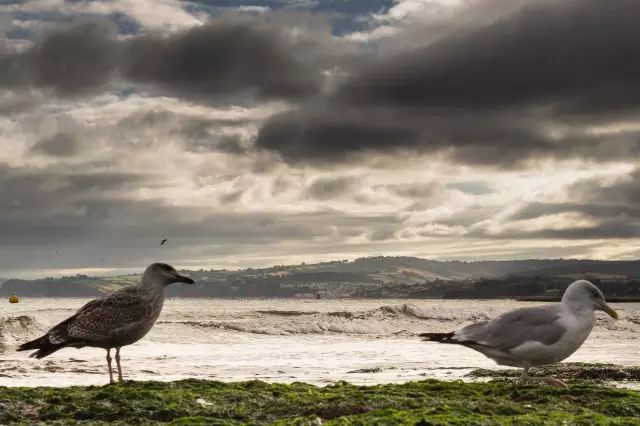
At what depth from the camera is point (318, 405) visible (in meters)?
9.00

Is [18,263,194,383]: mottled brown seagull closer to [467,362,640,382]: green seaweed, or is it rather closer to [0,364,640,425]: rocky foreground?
[0,364,640,425]: rocky foreground

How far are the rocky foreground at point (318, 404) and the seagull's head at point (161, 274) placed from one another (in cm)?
174

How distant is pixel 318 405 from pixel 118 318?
4137 millimetres

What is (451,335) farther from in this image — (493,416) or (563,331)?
(493,416)

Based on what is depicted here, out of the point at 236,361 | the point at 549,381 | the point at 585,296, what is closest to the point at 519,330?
the point at 549,381

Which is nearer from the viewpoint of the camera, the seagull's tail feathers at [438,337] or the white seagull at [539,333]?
the white seagull at [539,333]

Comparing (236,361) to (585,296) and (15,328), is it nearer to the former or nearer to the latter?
(585,296)

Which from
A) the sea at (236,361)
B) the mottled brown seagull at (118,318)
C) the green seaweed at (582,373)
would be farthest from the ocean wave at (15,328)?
the green seaweed at (582,373)

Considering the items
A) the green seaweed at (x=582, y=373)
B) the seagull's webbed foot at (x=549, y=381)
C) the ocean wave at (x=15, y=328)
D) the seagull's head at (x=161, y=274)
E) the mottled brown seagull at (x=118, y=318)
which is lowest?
the ocean wave at (x=15, y=328)

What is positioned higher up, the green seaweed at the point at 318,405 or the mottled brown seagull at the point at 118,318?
the mottled brown seagull at the point at 118,318

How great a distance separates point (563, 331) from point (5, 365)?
15.3 m

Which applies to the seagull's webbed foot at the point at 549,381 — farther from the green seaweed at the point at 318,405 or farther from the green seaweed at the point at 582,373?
the green seaweed at the point at 582,373

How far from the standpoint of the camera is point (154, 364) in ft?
70.5

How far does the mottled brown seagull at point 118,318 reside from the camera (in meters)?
11.8
